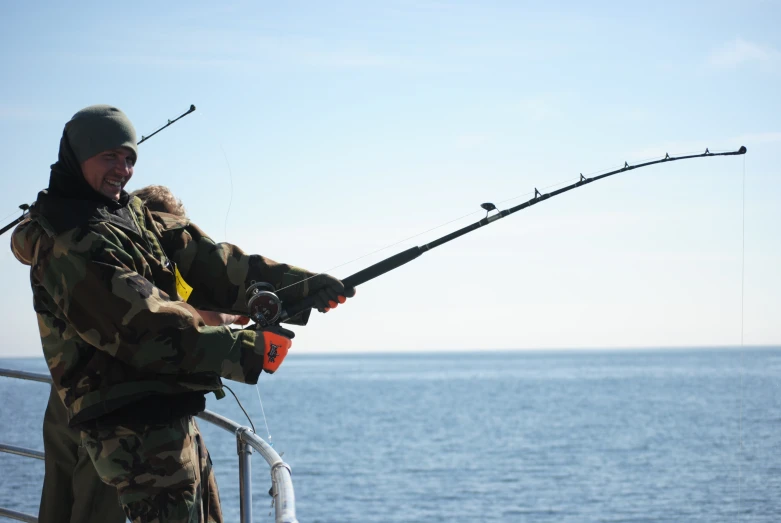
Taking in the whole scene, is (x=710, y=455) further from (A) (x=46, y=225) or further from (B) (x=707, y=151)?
(A) (x=46, y=225)

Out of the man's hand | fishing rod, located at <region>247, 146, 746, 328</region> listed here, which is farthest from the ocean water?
the man's hand

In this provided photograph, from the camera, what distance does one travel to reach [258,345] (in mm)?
2865

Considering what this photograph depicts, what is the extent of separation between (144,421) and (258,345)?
1.40ft

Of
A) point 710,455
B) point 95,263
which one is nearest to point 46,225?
point 95,263

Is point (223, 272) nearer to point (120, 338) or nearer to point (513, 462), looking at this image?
point (120, 338)

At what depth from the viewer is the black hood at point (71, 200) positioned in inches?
109

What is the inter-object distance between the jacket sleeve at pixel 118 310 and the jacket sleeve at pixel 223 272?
1.78ft

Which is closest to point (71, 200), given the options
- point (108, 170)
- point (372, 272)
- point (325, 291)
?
point (108, 170)

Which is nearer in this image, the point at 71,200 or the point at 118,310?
the point at 118,310

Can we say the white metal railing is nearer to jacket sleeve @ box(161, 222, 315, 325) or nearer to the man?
the man

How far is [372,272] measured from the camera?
3.78m

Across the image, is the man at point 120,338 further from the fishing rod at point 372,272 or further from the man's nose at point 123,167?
the fishing rod at point 372,272

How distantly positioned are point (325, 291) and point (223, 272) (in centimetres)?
40

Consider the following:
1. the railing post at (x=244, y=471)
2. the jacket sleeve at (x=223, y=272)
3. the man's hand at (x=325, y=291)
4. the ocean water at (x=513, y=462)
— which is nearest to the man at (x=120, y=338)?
the railing post at (x=244, y=471)
